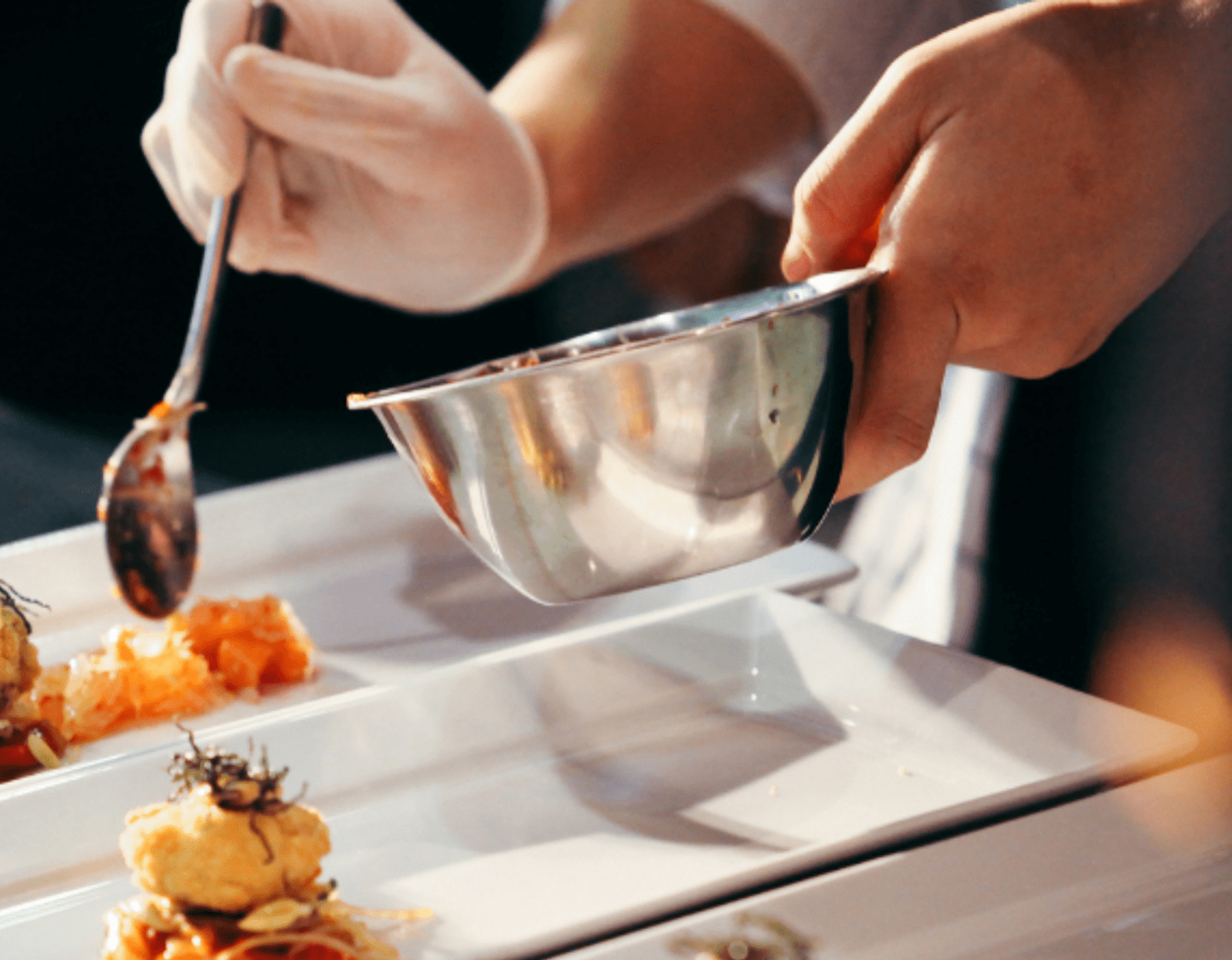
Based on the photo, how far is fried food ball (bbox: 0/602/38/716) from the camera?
2.49 ft

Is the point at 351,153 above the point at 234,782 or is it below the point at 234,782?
above

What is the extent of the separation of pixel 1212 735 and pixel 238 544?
0.83 meters

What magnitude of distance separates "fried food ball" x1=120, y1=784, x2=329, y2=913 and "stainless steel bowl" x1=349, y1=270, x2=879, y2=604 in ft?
0.51

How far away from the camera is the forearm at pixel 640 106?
145 centimetres

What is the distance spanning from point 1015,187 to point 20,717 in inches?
25.5

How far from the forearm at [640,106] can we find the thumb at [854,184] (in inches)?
34.9

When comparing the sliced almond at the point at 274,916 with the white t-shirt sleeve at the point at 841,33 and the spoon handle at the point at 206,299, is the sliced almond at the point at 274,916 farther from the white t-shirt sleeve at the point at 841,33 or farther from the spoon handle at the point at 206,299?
the white t-shirt sleeve at the point at 841,33

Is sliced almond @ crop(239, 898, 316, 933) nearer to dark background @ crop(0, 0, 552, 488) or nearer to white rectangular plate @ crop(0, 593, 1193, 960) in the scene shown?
white rectangular plate @ crop(0, 593, 1193, 960)

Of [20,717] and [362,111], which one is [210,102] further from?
[20,717]

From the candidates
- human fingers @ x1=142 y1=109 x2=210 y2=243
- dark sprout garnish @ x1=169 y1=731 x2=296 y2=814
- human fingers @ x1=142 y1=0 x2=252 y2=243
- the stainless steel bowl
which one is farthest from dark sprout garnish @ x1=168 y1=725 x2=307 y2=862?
human fingers @ x1=142 y1=109 x2=210 y2=243

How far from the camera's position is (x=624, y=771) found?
0.72 meters

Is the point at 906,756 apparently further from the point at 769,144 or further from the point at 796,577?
the point at 769,144

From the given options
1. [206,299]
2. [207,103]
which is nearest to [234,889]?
[206,299]

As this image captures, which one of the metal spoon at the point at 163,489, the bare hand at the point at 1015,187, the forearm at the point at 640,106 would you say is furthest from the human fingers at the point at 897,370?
the forearm at the point at 640,106
